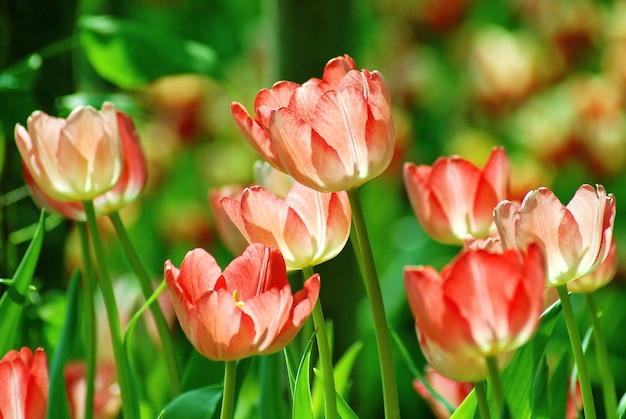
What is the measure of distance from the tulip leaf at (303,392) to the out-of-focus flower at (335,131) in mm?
114

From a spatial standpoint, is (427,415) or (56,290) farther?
(427,415)

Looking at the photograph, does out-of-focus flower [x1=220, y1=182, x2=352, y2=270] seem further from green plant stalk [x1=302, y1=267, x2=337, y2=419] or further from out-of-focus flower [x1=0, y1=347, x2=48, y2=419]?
out-of-focus flower [x1=0, y1=347, x2=48, y2=419]

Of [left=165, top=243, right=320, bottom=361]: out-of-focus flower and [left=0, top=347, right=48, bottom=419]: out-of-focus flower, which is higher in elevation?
[left=165, top=243, right=320, bottom=361]: out-of-focus flower

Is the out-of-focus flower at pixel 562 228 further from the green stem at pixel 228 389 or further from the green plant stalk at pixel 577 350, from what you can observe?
the green stem at pixel 228 389

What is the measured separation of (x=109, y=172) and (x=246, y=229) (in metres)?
0.15

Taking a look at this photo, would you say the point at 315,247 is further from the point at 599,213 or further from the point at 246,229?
the point at 599,213

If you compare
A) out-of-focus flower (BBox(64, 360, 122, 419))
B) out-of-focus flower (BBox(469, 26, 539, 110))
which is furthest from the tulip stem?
out-of-focus flower (BBox(469, 26, 539, 110))

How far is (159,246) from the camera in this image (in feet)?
7.54

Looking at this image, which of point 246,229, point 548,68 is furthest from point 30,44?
point 548,68

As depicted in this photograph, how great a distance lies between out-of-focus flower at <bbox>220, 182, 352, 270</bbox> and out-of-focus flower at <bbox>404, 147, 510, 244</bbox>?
0.13 meters

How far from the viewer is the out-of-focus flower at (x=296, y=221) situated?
659 mm

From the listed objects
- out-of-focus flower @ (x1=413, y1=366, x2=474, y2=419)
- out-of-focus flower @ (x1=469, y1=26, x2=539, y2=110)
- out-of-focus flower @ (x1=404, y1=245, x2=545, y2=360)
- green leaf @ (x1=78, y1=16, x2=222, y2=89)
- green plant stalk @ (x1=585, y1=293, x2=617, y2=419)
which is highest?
green leaf @ (x1=78, y1=16, x2=222, y2=89)

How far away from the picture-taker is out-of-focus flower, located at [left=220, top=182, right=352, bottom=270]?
→ 0.66 metres

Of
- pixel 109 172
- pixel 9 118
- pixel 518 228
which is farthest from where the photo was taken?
pixel 9 118
